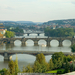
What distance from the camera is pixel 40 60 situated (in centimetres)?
2317

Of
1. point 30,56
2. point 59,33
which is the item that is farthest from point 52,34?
point 30,56

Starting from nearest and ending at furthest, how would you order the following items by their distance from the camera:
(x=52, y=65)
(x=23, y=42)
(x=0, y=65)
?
(x=52, y=65) → (x=0, y=65) → (x=23, y=42)

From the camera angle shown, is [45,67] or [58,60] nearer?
[45,67]

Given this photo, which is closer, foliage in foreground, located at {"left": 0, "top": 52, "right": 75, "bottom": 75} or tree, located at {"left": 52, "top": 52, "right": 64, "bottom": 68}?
foliage in foreground, located at {"left": 0, "top": 52, "right": 75, "bottom": 75}

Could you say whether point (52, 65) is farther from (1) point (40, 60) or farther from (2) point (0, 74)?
(2) point (0, 74)

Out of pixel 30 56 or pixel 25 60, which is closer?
pixel 25 60

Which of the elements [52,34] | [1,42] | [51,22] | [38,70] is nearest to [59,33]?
[52,34]

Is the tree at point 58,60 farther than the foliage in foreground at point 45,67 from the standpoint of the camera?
Yes

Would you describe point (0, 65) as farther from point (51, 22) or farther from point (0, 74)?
point (51, 22)

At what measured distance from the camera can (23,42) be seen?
165ft

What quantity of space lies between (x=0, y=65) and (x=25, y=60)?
3.73 metres

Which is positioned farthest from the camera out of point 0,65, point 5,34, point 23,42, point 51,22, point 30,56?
point 51,22

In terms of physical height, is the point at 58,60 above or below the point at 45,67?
above

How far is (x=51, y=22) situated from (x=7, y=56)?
6040 inches
